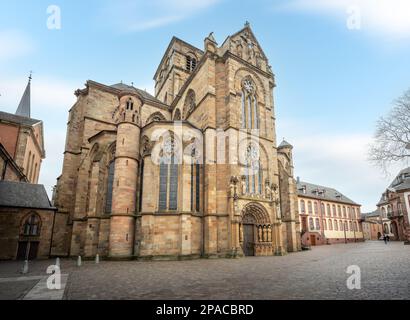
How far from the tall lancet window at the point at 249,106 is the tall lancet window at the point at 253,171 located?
2335 mm

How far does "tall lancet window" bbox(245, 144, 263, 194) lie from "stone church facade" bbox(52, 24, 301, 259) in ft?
0.30

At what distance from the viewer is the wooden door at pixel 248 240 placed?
1948cm

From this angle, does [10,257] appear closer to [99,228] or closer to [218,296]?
[99,228]

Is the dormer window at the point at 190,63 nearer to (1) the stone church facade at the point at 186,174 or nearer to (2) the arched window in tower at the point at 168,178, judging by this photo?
(1) the stone church facade at the point at 186,174

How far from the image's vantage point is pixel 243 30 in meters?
25.3

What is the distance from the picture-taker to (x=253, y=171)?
2100 cm

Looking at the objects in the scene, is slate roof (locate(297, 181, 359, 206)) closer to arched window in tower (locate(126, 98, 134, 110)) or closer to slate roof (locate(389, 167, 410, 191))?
slate roof (locate(389, 167, 410, 191))

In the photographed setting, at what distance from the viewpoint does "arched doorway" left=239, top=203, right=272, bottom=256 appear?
63.9 feet

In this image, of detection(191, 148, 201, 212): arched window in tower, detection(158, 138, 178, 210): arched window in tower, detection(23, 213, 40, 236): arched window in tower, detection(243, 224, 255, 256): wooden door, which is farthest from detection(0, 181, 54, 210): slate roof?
detection(243, 224, 255, 256): wooden door

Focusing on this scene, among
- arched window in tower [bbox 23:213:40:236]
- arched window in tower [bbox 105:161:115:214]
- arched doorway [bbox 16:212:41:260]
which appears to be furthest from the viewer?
arched window in tower [bbox 105:161:115:214]

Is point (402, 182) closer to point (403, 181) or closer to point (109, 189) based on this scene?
point (403, 181)

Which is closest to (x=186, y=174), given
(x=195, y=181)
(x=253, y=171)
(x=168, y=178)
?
(x=195, y=181)

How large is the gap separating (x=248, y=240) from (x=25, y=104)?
41.7 m
